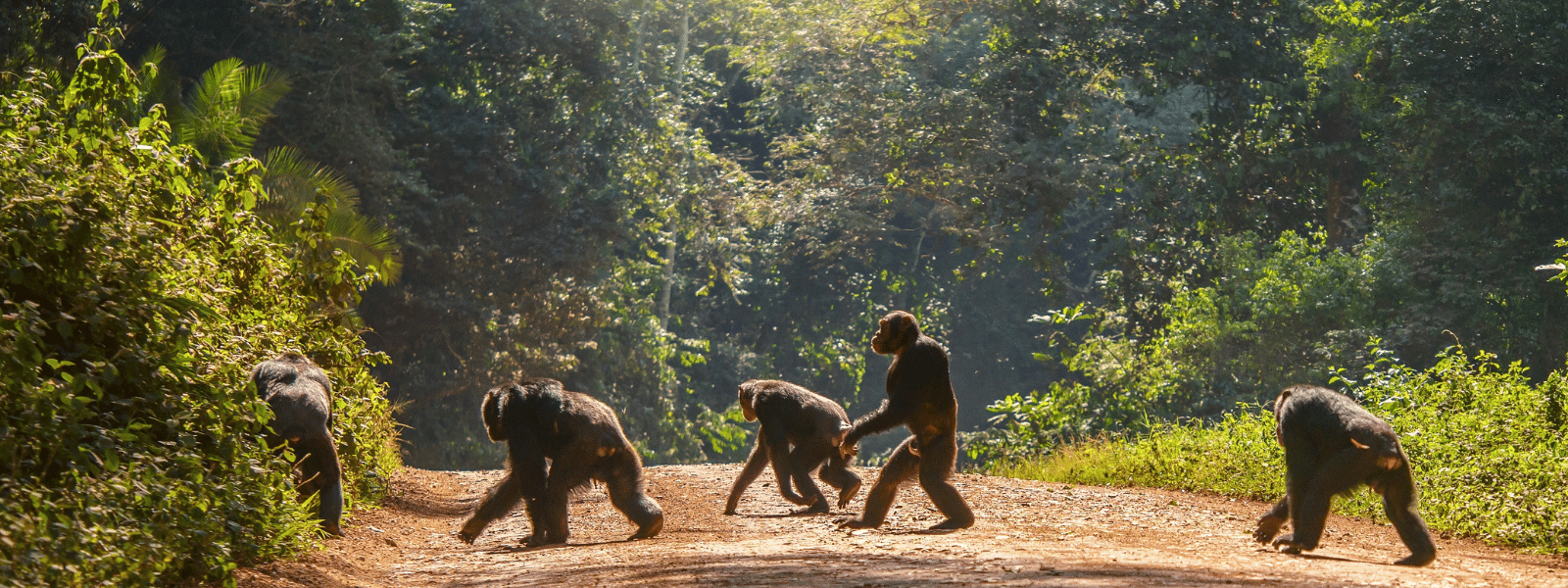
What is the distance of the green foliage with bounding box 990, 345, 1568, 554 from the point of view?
858 cm

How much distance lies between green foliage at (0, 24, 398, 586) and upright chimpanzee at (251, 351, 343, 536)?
0.86 feet

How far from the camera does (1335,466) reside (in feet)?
21.6

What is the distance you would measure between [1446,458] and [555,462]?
705cm

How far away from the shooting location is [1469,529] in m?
8.72

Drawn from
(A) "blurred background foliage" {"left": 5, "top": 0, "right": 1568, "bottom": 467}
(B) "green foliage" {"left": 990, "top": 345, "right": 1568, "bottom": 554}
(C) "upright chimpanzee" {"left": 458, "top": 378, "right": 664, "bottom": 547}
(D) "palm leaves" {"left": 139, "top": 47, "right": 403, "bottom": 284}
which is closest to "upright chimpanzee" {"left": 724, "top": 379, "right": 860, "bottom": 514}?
(C) "upright chimpanzee" {"left": 458, "top": 378, "right": 664, "bottom": 547}

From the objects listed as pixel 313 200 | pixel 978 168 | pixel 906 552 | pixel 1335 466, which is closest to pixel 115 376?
pixel 906 552

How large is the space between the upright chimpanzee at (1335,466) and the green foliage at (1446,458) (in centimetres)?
200

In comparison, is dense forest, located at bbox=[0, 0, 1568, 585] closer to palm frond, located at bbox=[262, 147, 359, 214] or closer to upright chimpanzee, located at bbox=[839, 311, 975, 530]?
palm frond, located at bbox=[262, 147, 359, 214]

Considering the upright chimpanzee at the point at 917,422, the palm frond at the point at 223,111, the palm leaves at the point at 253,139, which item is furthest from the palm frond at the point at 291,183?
the upright chimpanzee at the point at 917,422

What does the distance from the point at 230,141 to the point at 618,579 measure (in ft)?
34.0

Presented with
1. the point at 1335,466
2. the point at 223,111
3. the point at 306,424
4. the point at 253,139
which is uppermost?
the point at 223,111

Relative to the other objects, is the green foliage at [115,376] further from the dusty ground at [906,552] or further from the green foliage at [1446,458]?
the green foliage at [1446,458]

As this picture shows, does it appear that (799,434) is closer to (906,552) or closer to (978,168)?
(906,552)

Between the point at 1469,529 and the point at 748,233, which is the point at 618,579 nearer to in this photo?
the point at 1469,529
